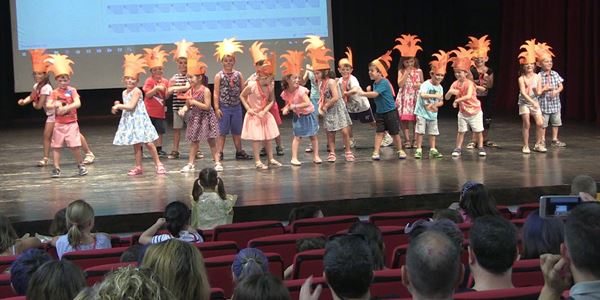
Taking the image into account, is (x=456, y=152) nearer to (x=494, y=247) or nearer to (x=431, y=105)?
(x=431, y=105)

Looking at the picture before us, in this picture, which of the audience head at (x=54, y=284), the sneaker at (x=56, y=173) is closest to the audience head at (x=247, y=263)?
the audience head at (x=54, y=284)

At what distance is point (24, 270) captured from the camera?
327 cm

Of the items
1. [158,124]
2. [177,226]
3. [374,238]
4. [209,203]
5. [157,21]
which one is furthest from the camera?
[157,21]

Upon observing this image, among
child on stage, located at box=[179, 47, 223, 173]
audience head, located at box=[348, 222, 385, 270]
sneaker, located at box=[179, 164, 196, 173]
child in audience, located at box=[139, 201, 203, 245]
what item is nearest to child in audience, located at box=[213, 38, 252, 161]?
child on stage, located at box=[179, 47, 223, 173]

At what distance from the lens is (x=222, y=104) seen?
9.23 metres

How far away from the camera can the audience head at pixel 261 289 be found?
2.36m

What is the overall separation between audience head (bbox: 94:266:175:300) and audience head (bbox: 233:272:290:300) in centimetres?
67

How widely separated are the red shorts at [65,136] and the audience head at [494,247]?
6170mm

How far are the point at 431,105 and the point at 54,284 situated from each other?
22.8ft

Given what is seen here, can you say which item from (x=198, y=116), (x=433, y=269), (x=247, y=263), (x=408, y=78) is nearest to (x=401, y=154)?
(x=408, y=78)

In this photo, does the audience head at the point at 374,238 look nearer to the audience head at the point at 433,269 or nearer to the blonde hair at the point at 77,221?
the audience head at the point at 433,269

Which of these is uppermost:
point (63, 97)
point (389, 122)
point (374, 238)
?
point (63, 97)

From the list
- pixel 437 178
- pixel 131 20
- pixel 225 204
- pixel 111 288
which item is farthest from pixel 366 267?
pixel 131 20

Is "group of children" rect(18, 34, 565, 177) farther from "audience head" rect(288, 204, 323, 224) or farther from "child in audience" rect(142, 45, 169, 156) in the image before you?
"audience head" rect(288, 204, 323, 224)
